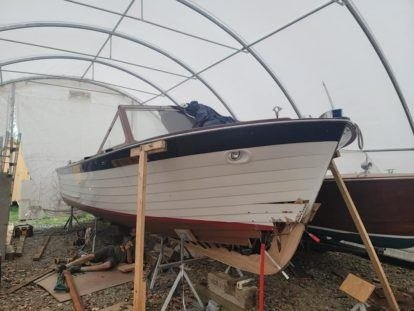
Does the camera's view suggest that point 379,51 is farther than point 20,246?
No

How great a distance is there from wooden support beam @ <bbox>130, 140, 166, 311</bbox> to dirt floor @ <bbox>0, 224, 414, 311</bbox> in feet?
2.51

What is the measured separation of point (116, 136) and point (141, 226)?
6.76 feet

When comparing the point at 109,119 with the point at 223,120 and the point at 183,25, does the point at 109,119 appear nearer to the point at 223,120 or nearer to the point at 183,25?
the point at 183,25

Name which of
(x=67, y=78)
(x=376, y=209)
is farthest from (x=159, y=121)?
(x=67, y=78)

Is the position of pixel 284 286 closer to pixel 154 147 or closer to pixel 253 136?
pixel 253 136

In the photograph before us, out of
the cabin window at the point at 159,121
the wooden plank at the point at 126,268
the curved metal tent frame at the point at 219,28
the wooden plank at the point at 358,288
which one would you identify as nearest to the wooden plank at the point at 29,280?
the wooden plank at the point at 126,268

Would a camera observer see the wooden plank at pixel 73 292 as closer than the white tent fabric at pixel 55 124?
Yes

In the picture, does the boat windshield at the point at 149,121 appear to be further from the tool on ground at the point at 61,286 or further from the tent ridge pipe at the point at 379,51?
the tent ridge pipe at the point at 379,51

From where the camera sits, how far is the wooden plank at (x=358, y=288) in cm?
258

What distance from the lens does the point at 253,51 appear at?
5.92 m

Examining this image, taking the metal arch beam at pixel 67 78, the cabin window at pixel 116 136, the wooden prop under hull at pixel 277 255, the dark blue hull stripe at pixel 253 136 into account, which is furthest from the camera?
the metal arch beam at pixel 67 78

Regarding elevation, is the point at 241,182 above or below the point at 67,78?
below

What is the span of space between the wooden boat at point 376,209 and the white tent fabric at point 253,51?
1.72 metres

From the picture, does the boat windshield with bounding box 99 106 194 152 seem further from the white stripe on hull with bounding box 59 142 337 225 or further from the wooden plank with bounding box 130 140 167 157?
the wooden plank with bounding box 130 140 167 157
